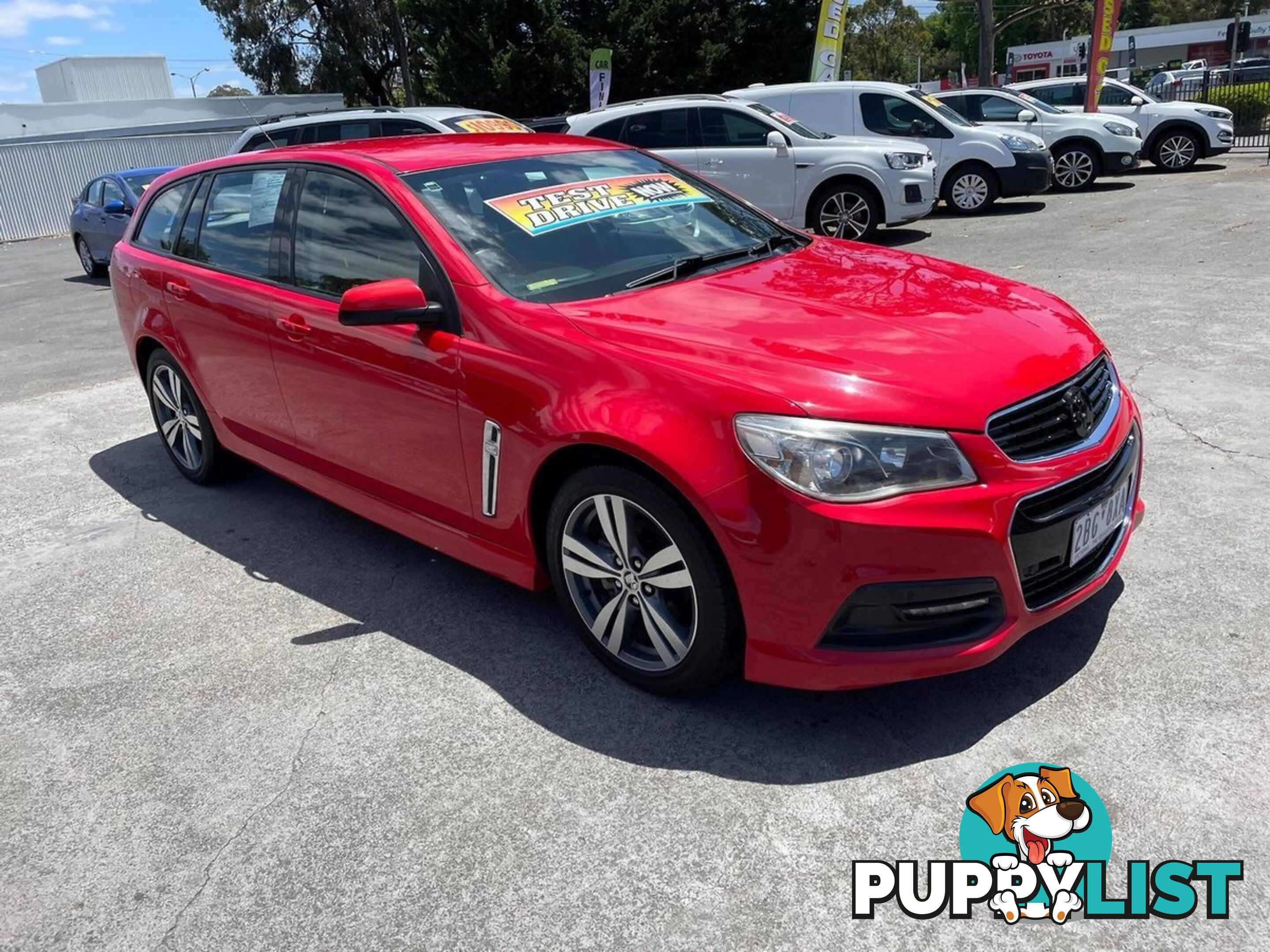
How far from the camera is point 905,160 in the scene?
38.5 ft

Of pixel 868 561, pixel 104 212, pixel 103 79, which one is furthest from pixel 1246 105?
pixel 103 79

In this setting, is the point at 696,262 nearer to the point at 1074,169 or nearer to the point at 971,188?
the point at 971,188

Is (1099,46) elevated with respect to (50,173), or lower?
elevated

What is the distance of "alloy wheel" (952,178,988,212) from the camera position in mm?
14102

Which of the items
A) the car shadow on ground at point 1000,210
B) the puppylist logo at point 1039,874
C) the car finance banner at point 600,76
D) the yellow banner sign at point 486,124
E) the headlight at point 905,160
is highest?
the car finance banner at point 600,76

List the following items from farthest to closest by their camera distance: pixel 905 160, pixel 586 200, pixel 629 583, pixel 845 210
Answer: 1. pixel 845 210
2. pixel 905 160
3. pixel 586 200
4. pixel 629 583

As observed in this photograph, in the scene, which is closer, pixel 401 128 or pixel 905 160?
pixel 401 128

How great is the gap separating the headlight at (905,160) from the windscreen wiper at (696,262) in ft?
26.2

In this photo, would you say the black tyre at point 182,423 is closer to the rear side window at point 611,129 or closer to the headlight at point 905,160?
the rear side window at point 611,129

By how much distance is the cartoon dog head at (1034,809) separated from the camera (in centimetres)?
261

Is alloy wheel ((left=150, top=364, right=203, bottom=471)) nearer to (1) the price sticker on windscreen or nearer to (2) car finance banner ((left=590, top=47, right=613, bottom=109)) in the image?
(1) the price sticker on windscreen

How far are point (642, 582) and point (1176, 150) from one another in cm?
1721

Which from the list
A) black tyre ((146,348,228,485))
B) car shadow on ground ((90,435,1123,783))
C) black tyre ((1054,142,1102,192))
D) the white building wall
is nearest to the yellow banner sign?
black tyre ((146,348,228,485))


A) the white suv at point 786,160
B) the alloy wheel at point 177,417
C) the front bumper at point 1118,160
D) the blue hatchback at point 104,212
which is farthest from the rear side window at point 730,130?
the alloy wheel at point 177,417
